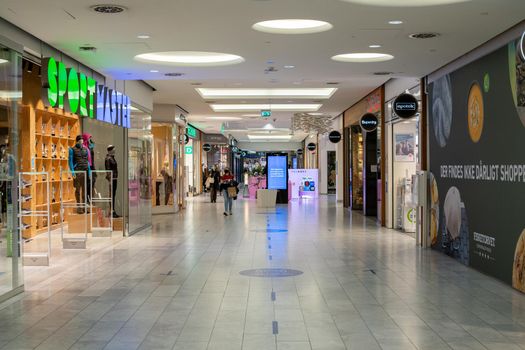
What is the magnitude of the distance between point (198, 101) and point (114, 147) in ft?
21.4

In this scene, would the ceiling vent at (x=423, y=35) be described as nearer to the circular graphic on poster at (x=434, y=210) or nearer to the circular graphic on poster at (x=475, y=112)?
the circular graphic on poster at (x=475, y=112)

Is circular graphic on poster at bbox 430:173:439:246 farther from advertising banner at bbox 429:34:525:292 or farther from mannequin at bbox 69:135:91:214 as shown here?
mannequin at bbox 69:135:91:214

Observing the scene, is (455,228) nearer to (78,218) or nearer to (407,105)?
(407,105)

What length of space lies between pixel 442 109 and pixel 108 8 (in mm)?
6409

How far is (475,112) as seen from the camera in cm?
972

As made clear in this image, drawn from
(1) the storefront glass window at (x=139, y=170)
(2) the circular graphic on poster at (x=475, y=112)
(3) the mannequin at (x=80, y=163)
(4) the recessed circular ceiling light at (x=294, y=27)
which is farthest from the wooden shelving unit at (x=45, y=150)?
(2) the circular graphic on poster at (x=475, y=112)

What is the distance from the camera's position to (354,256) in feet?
35.6

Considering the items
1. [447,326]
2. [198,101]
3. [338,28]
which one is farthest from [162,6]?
[198,101]

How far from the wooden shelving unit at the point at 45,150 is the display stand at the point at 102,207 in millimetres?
689

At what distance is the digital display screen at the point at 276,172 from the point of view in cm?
2773

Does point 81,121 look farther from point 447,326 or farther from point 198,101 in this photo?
point 447,326

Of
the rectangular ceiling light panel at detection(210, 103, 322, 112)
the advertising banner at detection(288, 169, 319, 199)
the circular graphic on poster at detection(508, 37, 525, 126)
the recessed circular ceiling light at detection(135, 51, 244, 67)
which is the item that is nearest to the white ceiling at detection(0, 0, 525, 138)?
the recessed circular ceiling light at detection(135, 51, 244, 67)

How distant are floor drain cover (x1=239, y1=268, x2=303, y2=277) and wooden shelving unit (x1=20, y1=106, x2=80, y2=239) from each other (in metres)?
5.35

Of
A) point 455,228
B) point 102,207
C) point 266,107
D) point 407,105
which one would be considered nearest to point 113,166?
point 102,207
